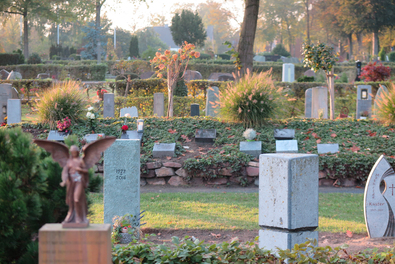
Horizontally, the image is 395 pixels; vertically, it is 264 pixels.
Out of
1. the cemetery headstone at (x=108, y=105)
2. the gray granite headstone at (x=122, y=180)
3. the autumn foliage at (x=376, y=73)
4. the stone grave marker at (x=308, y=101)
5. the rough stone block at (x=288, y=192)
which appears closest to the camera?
the rough stone block at (x=288, y=192)

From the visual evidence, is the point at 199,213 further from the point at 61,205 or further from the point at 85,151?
the point at 85,151

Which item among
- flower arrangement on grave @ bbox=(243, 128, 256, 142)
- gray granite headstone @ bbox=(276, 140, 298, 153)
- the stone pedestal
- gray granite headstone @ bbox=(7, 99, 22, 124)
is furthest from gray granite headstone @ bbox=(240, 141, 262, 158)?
the stone pedestal

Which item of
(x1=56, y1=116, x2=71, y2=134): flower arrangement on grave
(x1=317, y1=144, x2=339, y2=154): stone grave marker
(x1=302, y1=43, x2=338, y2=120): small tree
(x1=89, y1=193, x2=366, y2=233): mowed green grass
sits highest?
(x1=302, y1=43, x2=338, y2=120): small tree

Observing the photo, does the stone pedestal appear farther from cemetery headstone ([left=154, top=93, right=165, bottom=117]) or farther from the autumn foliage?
the autumn foliage

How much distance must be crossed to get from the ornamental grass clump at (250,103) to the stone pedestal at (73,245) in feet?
23.3

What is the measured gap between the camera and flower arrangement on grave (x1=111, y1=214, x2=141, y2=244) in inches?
203

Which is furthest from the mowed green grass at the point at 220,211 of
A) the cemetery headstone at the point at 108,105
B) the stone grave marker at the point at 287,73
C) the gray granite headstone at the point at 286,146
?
the stone grave marker at the point at 287,73

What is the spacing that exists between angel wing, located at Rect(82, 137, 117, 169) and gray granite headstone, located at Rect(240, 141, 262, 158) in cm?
604

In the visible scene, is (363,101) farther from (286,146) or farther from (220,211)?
(220,211)

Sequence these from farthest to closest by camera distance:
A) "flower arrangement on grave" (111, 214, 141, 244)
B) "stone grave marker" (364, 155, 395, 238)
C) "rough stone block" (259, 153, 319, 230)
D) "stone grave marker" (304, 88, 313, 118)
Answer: "stone grave marker" (304, 88, 313, 118) < "stone grave marker" (364, 155, 395, 238) < "flower arrangement on grave" (111, 214, 141, 244) < "rough stone block" (259, 153, 319, 230)

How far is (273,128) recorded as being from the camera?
9.71 meters

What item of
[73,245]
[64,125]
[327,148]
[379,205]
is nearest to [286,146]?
[327,148]

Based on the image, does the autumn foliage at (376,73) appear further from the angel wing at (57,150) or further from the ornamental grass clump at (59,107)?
the angel wing at (57,150)

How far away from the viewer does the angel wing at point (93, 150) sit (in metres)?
2.91
